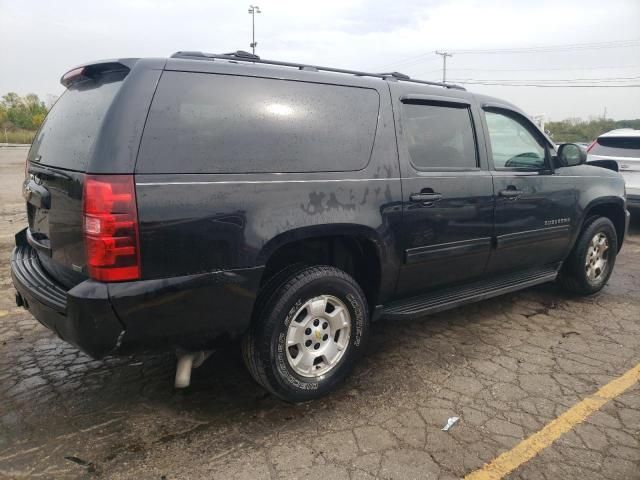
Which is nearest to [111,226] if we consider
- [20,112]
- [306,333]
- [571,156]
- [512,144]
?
[306,333]

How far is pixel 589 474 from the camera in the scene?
2324 millimetres

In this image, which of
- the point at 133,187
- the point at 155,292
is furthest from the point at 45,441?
the point at 133,187

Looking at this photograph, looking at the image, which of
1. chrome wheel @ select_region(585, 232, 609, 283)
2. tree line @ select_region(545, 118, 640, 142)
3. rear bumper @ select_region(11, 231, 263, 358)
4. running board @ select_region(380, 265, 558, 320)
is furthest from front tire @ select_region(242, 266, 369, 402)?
tree line @ select_region(545, 118, 640, 142)

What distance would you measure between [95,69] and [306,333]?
1.82 metres

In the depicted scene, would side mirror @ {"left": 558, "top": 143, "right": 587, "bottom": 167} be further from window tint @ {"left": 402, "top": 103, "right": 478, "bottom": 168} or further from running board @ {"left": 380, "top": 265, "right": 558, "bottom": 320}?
window tint @ {"left": 402, "top": 103, "right": 478, "bottom": 168}

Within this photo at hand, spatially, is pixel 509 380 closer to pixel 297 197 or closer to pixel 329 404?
pixel 329 404

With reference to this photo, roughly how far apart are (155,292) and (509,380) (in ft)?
7.42

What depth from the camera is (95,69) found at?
2.66m

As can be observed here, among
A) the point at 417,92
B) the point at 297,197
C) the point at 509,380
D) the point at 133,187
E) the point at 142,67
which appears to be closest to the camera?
the point at 133,187

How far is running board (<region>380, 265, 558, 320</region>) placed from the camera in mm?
3362

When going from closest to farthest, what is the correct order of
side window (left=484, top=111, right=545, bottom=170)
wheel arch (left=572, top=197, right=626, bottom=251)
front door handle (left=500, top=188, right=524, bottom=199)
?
front door handle (left=500, top=188, right=524, bottom=199) < side window (left=484, top=111, right=545, bottom=170) < wheel arch (left=572, top=197, right=626, bottom=251)

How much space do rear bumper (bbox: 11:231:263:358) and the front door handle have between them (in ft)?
6.92

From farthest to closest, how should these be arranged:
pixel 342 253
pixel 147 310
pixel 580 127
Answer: pixel 580 127, pixel 342 253, pixel 147 310

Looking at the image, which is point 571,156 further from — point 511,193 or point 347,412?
point 347,412
